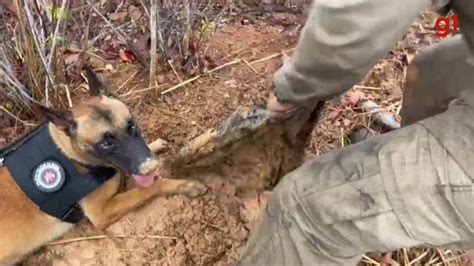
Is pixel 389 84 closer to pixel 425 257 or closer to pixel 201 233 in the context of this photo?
pixel 425 257

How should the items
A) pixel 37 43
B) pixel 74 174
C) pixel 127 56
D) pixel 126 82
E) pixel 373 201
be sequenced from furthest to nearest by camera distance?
pixel 127 56, pixel 126 82, pixel 37 43, pixel 74 174, pixel 373 201

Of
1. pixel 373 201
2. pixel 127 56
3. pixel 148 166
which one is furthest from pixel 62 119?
pixel 373 201

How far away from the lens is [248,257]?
2.60 metres

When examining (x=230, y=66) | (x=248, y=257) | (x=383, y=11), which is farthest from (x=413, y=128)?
(x=230, y=66)

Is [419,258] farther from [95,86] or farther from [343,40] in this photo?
[343,40]

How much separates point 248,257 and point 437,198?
0.82 meters

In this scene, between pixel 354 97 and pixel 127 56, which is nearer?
pixel 127 56

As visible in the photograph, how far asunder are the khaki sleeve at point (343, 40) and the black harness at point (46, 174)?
1.09 meters

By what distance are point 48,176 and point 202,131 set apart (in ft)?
2.54

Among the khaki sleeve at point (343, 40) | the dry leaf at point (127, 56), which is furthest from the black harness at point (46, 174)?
the khaki sleeve at point (343, 40)

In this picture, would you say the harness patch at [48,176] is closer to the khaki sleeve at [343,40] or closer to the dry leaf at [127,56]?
the dry leaf at [127,56]

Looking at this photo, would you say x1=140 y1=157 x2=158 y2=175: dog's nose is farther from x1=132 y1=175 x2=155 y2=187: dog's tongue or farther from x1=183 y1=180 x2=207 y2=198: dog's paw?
x1=183 y1=180 x2=207 y2=198: dog's paw

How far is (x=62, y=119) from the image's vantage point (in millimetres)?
2631

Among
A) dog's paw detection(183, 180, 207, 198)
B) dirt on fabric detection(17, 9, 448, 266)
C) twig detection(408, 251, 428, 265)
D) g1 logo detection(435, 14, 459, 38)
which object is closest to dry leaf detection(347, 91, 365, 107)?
dirt on fabric detection(17, 9, 448, 266)
